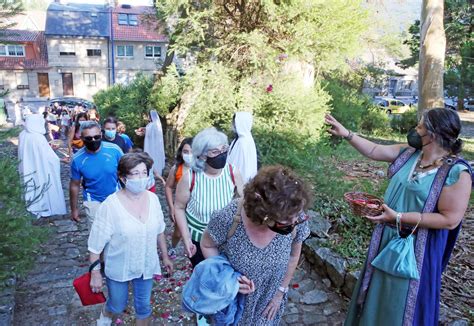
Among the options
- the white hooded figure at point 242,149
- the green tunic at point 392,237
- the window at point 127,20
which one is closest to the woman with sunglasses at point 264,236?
the green tunic at point 392,237

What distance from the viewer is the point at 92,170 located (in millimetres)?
4004

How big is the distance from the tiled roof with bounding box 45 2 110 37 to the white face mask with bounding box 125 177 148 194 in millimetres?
35845

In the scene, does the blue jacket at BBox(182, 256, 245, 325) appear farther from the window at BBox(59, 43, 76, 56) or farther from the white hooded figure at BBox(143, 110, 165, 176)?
the window at BBox(59, 43, 76, 56)

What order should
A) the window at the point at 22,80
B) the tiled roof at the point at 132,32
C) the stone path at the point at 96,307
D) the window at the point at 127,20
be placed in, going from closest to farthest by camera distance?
the stone path at the point at 96,307 → the window at the point at 22,80 → the tiled roof at the point at 132,32 → the window at the point at 127,20

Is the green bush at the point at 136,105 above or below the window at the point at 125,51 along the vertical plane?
below

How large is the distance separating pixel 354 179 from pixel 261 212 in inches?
207

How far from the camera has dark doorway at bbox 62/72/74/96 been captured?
35469 millimetres

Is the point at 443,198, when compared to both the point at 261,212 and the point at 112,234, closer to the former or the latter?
the point at 261,212

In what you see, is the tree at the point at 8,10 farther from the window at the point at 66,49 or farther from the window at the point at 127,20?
the window at the point at 127,20

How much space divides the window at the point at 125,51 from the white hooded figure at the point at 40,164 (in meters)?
32.1

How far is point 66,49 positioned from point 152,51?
26.2 ft

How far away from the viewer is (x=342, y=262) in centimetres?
405

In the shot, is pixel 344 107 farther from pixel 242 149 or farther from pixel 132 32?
pixel 132 32

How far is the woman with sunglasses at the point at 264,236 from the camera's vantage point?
187 cm
